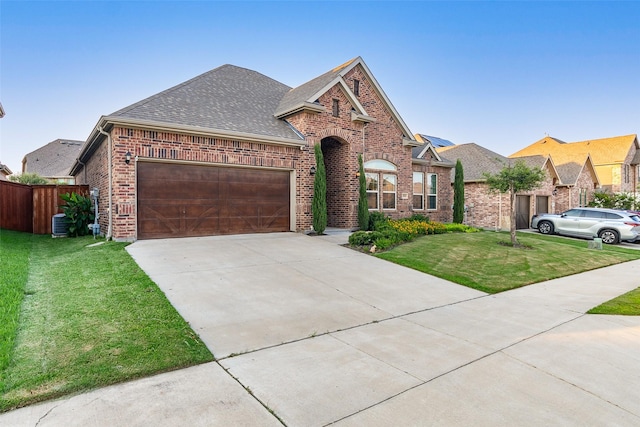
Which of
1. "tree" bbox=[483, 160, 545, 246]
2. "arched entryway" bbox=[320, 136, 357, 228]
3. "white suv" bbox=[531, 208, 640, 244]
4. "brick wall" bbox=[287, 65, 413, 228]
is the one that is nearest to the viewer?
"tree" bbox=[483, 160, 545, 246]

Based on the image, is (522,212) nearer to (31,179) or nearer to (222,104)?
(222,104)

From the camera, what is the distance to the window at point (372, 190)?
49.2ft

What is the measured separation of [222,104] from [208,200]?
158 inches

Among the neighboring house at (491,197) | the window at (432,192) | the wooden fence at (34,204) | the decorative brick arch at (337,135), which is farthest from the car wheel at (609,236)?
the wooden fence at (34,204)

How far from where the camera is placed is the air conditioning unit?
38.8 ft

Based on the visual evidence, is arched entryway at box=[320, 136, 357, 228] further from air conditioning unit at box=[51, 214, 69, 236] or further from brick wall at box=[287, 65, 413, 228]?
air conditioning unit at box=[51, 214, 69, 236]

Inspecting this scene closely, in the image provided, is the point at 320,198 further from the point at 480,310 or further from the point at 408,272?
the point at 480,310

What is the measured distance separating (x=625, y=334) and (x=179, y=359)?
5.77 m

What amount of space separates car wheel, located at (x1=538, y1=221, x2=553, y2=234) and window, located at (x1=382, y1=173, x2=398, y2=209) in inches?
391

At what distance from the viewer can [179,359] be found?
3414mm

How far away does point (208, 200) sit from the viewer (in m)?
11.1

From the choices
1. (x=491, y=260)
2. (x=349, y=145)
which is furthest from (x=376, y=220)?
(x=491, y=260)

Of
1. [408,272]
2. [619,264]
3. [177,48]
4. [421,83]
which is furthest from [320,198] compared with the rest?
[421,83]

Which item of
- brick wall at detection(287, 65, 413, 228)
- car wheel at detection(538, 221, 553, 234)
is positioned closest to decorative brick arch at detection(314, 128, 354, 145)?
brick wall at detection(287, 65, 413, 228)
